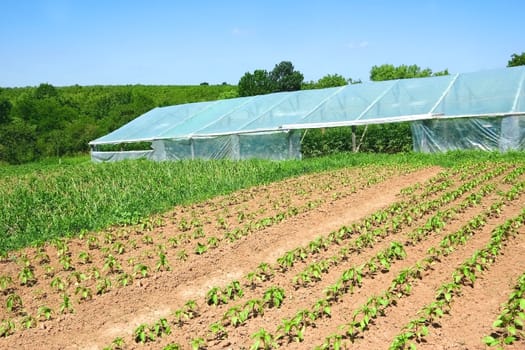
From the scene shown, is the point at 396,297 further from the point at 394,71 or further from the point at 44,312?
the point at 394,71

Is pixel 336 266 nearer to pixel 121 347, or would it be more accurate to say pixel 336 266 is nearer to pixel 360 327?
pixel 360 327

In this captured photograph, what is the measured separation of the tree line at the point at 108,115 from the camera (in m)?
20.2

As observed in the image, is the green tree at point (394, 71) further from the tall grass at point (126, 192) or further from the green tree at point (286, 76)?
the tall grass at point (126, 192)

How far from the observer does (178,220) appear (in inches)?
349

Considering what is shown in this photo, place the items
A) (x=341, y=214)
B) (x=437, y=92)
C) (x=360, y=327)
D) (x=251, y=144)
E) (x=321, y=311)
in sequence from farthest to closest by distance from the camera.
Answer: (x=251, y=144)
(x=437, y=92)
(x=341, y=214)
(x=321, y=311)
(x=360, y=327)

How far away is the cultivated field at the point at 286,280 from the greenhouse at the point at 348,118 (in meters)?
8.53

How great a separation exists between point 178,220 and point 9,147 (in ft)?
90.1

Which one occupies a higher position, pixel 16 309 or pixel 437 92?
pixel 437 92

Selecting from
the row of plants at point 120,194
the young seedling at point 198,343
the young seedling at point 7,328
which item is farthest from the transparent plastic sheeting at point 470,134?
the young seedling at point 7,328

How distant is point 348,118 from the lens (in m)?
19.7

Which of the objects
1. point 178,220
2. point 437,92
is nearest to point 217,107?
point 437,92

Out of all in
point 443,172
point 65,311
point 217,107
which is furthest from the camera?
point 217,107

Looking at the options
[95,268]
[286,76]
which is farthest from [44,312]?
[286,76]

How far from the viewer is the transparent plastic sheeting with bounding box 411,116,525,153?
16.1 meters
